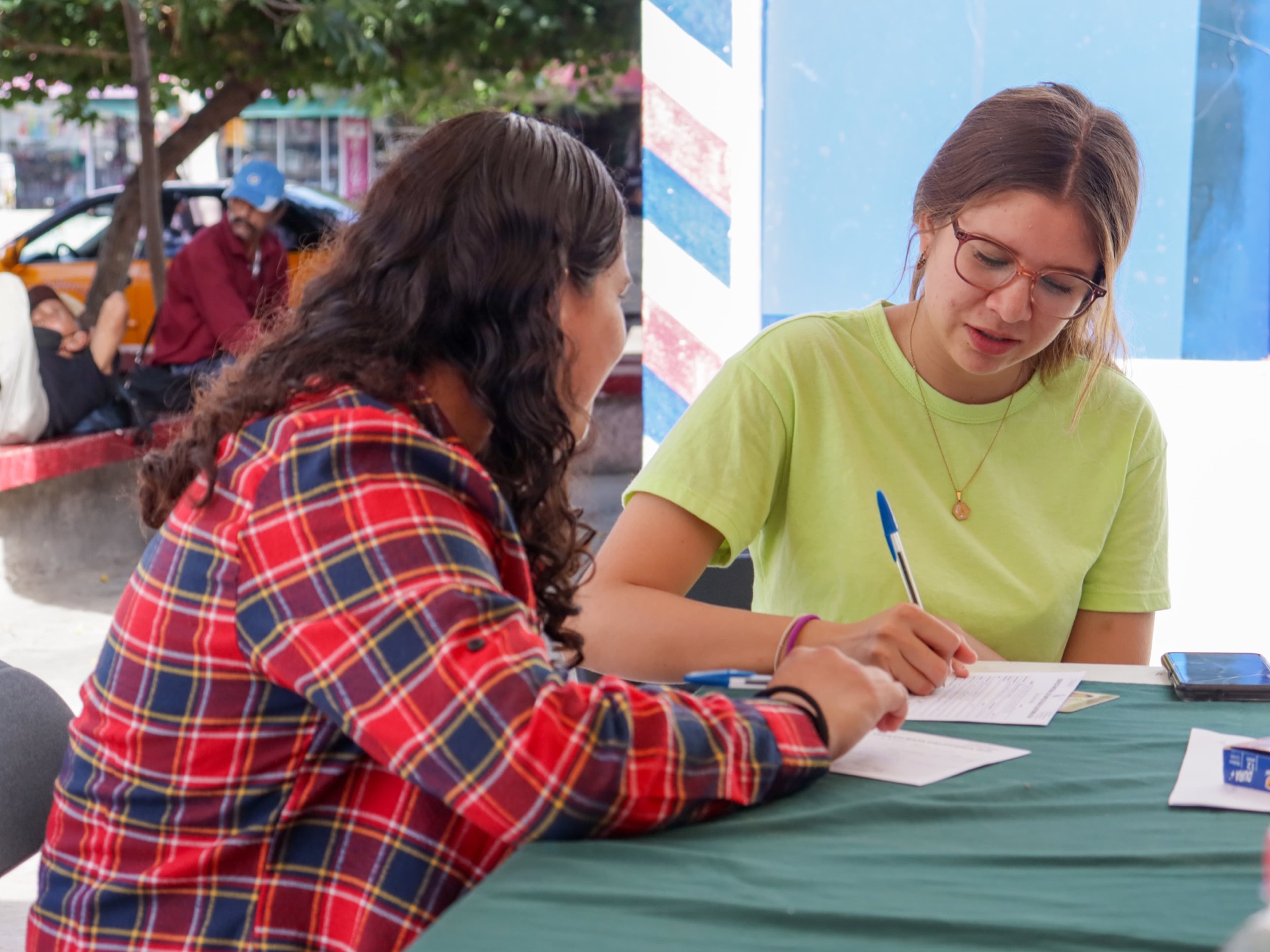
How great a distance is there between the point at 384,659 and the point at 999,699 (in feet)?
2.68

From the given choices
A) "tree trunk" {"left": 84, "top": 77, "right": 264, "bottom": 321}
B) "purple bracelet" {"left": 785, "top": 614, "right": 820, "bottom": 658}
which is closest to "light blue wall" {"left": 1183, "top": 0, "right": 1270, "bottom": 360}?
"purple bracelet" {"left": 785, "top": 614, "right": 820, "bottom": 658}

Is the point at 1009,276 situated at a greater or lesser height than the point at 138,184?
greater

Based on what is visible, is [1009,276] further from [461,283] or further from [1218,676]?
[461,283]

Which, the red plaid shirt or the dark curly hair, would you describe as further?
the dark curly hair

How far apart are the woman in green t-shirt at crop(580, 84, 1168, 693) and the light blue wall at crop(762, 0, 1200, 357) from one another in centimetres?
154

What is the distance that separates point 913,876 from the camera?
42.2 inches

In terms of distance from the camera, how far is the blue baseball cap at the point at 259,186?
7258 mm

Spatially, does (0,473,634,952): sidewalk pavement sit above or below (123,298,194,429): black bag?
below

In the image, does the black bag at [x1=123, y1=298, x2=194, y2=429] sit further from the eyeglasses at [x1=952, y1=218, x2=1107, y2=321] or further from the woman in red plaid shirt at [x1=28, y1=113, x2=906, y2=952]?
the woman in red plaid shirt at [x1=28, y1=113, x2=906, y2=952]

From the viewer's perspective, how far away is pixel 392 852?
3.85ft

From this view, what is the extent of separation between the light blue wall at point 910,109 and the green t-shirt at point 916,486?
1565 mm

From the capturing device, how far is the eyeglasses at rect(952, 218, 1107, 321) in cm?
194

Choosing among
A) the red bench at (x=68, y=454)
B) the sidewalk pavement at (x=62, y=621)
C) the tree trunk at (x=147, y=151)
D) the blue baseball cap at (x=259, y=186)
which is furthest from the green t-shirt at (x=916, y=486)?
the tree trunk at (x=147, y=151)

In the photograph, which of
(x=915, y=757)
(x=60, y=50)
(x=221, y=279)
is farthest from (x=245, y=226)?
(x=915, y=757)
